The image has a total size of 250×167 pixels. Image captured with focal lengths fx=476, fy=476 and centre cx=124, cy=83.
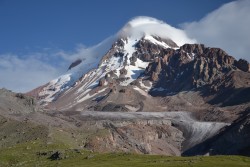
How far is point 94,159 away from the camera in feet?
311

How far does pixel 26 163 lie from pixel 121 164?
2627 cm

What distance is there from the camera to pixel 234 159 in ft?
276

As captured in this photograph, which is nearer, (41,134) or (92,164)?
(92,164)

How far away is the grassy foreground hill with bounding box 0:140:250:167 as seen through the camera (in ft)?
265

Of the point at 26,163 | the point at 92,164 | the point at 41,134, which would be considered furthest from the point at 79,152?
the point at 41,134

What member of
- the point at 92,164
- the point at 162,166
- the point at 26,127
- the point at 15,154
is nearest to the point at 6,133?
the point at 26,127

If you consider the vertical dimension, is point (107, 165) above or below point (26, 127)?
below

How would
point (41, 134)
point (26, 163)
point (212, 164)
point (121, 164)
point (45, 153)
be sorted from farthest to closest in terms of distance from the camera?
point (41, 134), point (45, 153), point (26, 163), point (121, 164), point (212, 164)

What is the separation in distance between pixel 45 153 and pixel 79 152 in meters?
8.44

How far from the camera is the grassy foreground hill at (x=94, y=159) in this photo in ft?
265

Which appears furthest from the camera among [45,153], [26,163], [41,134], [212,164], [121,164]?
[41,134]

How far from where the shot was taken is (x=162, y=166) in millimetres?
77875

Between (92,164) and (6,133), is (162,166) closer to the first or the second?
(92,164)

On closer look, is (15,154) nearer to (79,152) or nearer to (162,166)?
(79,152)
